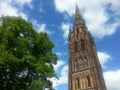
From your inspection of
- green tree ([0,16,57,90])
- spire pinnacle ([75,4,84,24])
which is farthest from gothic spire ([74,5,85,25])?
green tree ([0,16,57,90])

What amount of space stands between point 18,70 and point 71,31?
5146 centimetres

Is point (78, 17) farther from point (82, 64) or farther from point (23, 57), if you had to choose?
point (23, 57)

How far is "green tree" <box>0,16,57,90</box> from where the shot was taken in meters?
15.0

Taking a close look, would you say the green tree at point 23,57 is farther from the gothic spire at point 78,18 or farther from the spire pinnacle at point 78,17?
the spire pinnacle at point 78,17

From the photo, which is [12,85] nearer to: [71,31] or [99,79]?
[99,79]

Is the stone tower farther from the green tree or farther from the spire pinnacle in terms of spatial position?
the green tree

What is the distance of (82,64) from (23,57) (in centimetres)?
4230

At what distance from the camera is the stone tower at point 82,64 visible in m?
52.8

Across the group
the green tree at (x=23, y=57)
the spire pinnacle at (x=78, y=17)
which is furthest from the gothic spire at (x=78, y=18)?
the green tree at (x=23, y=57)

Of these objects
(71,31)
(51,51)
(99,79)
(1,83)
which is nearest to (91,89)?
(99,79)

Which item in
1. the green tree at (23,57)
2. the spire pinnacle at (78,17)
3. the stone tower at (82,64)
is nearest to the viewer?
the green tree at (23,57)

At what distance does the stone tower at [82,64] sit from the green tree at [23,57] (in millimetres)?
35835

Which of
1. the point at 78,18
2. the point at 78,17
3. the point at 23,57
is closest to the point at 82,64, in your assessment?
the point at 78,18

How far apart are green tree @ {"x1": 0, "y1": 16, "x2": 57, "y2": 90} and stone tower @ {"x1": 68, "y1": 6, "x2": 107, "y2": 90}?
3583cm
